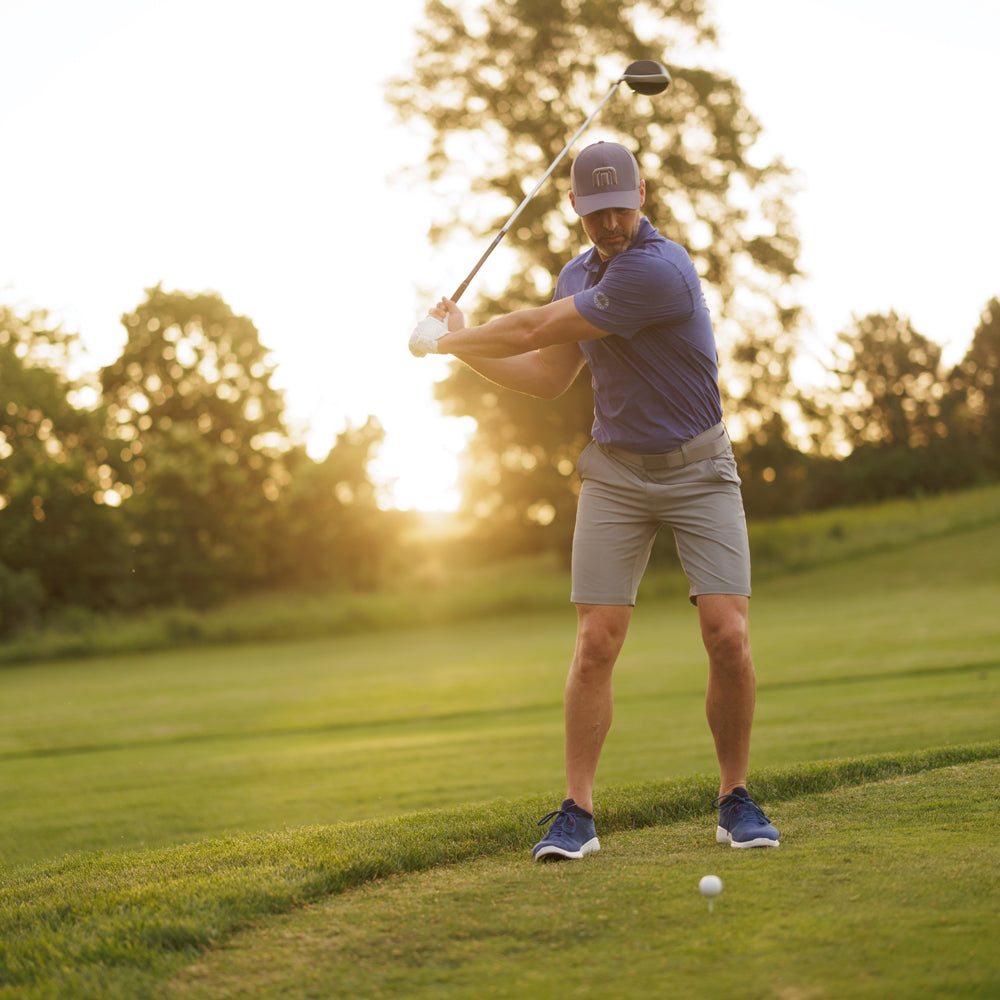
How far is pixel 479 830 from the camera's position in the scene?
4.45 meters

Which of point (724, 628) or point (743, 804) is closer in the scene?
point (743, 804)

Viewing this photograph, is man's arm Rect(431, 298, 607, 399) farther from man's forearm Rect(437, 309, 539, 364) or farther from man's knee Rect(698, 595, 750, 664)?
man's knee Rect(698, 595, 750, 664)

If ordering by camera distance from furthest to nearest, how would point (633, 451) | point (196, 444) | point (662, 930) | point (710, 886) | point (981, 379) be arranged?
point (981, 379), point (196, 444), point (633, 451), point (710, 886), point (662, 930)

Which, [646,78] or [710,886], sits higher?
[646,78]

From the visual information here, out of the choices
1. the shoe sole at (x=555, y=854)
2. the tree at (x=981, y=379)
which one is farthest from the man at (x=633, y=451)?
the tree at (x=981, y=379)

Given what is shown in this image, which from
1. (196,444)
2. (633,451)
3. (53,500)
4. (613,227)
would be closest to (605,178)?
(613,227)

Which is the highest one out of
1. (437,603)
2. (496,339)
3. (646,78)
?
(646,78)

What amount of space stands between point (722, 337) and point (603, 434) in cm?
2861

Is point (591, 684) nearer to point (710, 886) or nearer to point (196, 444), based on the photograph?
point (710, 886)

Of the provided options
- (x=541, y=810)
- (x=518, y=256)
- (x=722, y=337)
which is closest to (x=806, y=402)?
(x=722, y=337)

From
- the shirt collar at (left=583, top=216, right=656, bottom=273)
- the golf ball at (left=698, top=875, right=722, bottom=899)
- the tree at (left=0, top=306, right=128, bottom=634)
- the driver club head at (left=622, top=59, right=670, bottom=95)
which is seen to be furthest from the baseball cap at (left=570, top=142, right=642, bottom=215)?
the tree at (left=0, top=306, right=128, bottom=634)

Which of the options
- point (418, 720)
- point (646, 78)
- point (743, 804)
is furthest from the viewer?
point (418, 720)

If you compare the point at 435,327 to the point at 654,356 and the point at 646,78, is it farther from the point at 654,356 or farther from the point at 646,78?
the point at 646,78

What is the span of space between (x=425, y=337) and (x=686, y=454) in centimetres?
105
